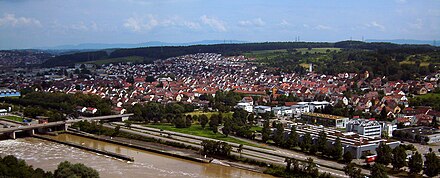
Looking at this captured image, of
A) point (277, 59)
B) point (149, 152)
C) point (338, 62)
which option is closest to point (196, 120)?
point (149, 152)

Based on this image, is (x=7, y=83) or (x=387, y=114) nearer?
(x=387, y=114)

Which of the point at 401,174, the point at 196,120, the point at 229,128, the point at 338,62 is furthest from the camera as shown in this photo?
the point at 338,62

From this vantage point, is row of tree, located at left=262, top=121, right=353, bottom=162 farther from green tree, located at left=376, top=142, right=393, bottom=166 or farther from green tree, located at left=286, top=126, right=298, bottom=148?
green tree, located at left=376, top=142, right=393, bottom=166

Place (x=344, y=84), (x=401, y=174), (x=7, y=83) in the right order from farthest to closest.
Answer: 1. (x=7, y=83)
2. (x=344, y=84)
3. (x=401, y=174)

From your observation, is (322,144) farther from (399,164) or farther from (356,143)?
(399,164)

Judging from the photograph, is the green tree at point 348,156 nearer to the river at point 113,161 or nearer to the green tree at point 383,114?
the river at point 113,161

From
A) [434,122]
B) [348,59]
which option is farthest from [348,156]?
[348,59]

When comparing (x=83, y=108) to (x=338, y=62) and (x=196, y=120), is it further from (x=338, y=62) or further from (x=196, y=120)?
(x=338, y=62)
